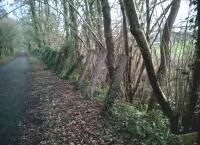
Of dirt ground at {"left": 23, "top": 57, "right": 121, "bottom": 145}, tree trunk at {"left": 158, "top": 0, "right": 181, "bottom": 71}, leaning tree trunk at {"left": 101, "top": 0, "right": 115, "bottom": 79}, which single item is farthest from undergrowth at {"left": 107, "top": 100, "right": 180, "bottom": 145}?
leaning tree trunk at {"left": 101, "top": 0, "right": 115, "bottom": 79}

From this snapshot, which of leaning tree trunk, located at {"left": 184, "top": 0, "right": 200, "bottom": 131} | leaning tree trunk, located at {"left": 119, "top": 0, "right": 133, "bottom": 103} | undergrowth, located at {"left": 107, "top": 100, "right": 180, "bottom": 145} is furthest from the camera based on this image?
leaning tree trunk, located at {"left": 119, "top": 0, "right": 133, "bottom": 103}

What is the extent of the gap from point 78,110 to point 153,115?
2.35 meters

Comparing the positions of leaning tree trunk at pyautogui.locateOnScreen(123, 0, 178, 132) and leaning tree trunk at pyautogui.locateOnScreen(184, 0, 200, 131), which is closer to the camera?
leaning tree trunk at pyautogui.locateOnScreen(184, 0, 200, 131)

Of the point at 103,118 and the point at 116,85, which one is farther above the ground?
the point at 116,85

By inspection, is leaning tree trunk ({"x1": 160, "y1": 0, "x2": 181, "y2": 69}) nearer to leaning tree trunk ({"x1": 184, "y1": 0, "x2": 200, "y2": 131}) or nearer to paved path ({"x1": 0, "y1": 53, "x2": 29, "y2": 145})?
leaning tree trunk ({"x1": 184, "y1": 0, "x2": 200, "y2": 131})

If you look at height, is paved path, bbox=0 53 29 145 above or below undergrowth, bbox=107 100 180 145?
below

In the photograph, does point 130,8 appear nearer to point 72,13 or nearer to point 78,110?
point 78,110

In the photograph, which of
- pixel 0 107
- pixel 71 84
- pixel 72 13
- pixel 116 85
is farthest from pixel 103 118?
pixel 72 13

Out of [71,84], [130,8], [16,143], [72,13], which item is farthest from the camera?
[72,13]

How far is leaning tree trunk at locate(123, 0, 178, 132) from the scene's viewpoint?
7141 mm

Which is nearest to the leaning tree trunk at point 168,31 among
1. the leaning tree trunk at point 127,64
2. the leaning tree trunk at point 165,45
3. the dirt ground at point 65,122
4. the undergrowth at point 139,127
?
the leaning tree trunk at point 165,45

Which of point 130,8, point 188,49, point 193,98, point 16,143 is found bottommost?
point 16,143

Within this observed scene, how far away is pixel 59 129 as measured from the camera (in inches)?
A: 331

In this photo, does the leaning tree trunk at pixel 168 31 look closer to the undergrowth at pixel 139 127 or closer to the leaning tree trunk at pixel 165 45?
the leaning tree trunk at pixel 165 45
